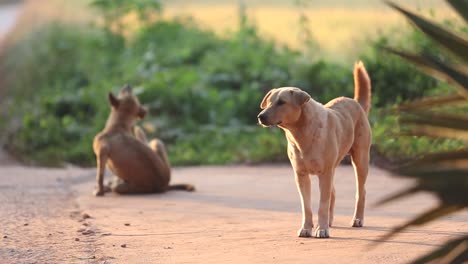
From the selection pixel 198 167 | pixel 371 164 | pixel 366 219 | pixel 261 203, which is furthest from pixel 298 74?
pixel 366 219

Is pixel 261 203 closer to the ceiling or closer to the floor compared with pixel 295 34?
closer to the floor

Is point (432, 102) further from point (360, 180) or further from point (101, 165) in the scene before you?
point (101, 165)

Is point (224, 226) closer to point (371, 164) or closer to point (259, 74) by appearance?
point (371, 164)

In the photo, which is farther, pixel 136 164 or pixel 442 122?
pixel 136 164

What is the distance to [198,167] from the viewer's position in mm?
13891

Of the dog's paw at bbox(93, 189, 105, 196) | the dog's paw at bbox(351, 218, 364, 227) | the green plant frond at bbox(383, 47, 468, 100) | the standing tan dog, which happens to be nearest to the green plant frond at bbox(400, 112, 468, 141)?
the green plant frond at bbox(383, 47, 468, 100)

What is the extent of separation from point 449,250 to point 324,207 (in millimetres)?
3234

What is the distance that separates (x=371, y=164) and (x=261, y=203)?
2944 millimetres

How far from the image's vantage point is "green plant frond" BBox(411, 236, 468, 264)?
161 inches

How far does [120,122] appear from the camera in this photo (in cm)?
1137

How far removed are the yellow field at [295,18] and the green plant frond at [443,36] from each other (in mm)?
10830

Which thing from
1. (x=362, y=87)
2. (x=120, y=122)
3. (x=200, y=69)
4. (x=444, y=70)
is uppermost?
(x=444, y=70)

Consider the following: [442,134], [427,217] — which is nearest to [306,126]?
[442,134]

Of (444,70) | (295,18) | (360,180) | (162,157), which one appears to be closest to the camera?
(444,70)
